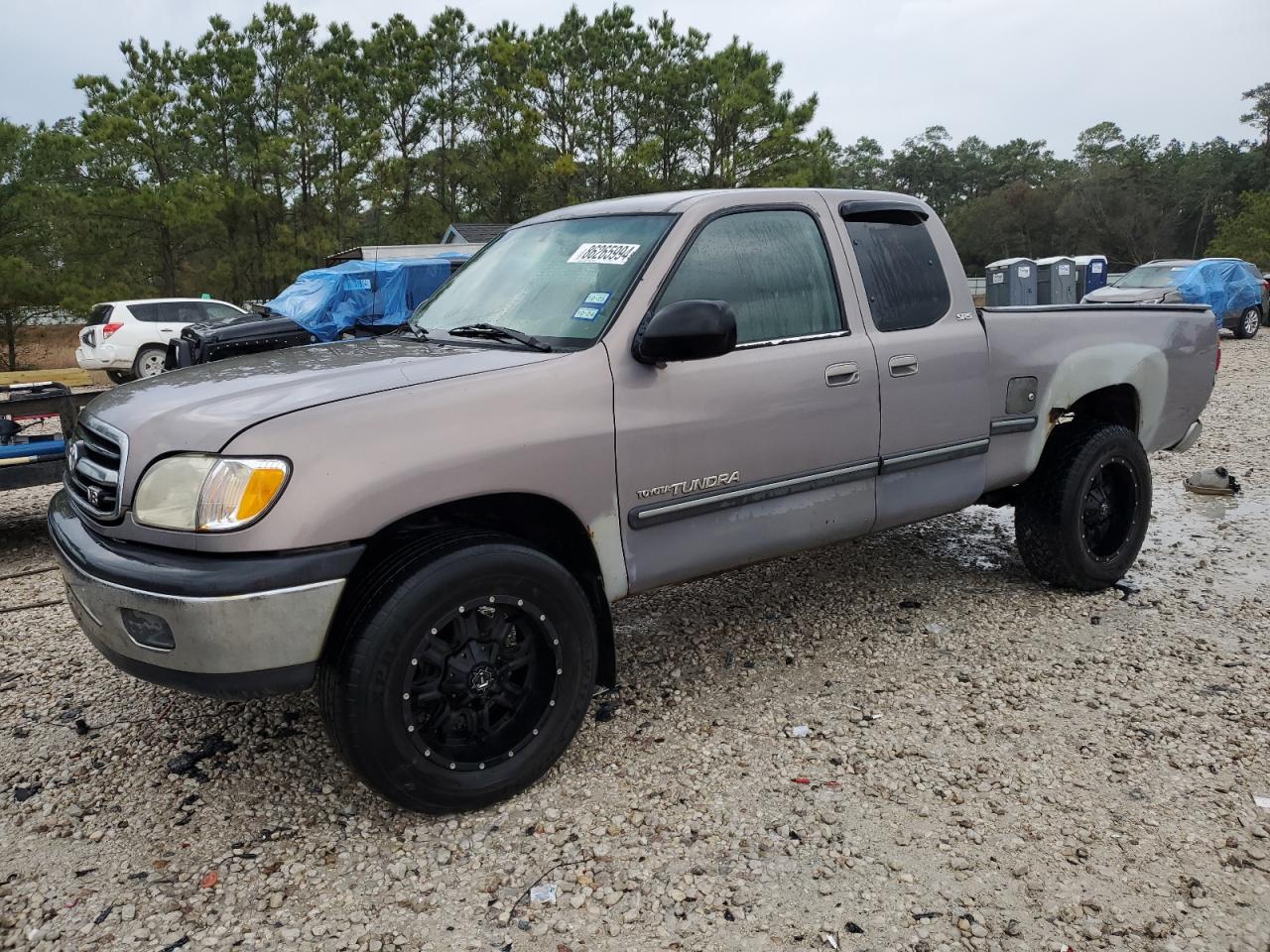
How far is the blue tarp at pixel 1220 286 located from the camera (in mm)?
19219

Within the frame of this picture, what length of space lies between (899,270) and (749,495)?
132 cm

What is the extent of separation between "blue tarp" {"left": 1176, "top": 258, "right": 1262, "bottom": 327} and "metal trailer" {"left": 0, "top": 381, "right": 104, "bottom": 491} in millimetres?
19649

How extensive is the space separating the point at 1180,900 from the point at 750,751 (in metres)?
1.30

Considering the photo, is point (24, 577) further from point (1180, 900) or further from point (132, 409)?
point (1180, 900)

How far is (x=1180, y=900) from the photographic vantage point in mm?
2441

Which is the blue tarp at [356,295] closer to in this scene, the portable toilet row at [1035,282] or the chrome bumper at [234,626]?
the chrome bumper at [234,626]

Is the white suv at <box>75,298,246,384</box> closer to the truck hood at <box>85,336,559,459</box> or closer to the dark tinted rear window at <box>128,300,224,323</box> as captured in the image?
the dark tinted rear window at <box>128,300,224,323</box>

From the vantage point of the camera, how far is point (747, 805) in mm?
2920

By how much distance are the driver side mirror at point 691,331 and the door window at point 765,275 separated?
0.87 feet

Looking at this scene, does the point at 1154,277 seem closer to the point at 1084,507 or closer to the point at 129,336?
the point at 1084,507

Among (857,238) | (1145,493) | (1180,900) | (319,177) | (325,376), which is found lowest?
(1180,900)

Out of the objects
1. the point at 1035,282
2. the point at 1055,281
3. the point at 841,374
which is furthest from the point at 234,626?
the point at 1055,281

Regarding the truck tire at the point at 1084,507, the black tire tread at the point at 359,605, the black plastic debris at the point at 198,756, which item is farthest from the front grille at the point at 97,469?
the truck tire at the point at 1084,507

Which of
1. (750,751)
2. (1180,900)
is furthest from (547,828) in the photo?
(1180,900)
